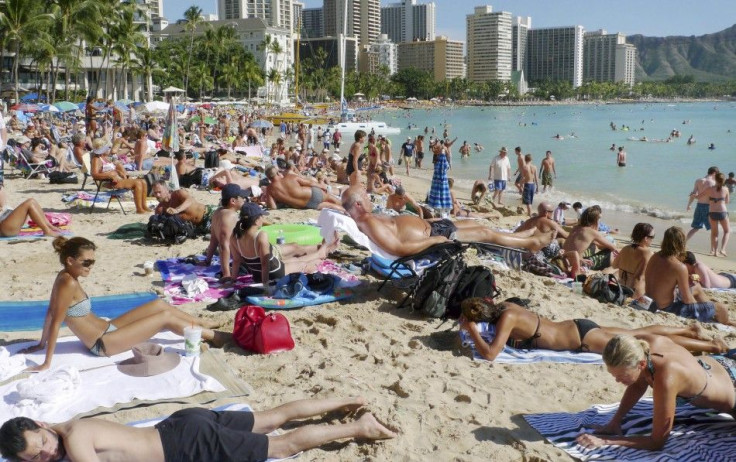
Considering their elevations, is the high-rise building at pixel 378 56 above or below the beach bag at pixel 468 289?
above

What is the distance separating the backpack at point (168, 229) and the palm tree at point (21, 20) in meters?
26.7

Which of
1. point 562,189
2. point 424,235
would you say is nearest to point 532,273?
point 424,235

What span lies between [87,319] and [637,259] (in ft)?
16.6

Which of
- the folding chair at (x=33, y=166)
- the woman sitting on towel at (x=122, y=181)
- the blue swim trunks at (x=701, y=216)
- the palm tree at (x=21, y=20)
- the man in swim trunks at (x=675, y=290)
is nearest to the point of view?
the man in swim trunks at (x=675, y=290)

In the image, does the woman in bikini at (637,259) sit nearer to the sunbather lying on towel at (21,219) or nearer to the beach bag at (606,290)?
the beach bag at (606,290)

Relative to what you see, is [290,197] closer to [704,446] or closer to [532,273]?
[532,273]

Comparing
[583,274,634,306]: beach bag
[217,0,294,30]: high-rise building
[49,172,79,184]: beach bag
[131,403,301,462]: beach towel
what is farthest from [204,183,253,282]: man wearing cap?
[217,0,294,30]: high-rise building

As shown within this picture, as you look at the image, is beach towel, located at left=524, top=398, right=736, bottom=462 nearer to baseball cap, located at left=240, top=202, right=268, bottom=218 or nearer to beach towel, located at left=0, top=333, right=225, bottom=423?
beach towel, located at left=0, top=333, right=225, bottom=423

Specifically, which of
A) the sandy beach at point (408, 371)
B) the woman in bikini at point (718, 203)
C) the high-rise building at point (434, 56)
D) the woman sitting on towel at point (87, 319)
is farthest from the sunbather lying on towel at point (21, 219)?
the high-rise building at point (434, 56)

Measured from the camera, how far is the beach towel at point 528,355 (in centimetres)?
471

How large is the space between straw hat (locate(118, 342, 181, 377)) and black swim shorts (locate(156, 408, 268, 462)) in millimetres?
1203

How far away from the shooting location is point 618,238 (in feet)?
38.0

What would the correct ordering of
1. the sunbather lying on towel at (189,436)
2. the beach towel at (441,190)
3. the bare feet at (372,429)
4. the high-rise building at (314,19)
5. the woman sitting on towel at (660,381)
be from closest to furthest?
the sunbather lying on towel at (189,436) < the woman sitting on towel at (660,381) < the bare feet at (372,429) < the beach towel at (441,190) < the high-rise building at (314,19)

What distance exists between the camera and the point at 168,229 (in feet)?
26.0
